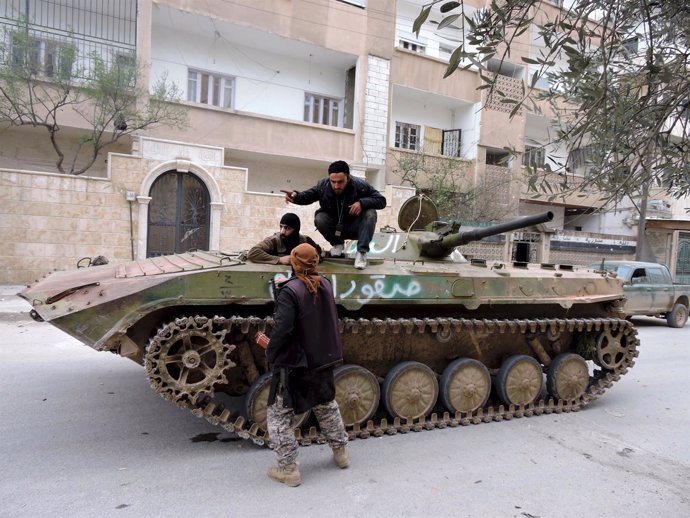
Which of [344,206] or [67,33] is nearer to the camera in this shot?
[344,206]

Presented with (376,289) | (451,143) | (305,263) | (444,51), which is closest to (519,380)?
(376,289)

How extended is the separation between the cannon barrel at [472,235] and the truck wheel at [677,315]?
377 inches

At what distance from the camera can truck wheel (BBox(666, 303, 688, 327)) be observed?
502 inches

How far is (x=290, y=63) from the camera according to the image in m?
18.2

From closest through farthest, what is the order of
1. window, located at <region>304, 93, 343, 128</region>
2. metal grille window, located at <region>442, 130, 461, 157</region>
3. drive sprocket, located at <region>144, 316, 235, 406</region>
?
drive sprocket, located at <region>144, 316, 235, 406</region>
window, located at <region>304, 93, 343, 128</region>
metal grille window, located at <region>442, 130, 461, 157</region>

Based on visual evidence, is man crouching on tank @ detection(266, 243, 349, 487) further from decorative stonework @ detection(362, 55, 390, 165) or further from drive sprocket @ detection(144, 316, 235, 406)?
decorative stonework @ detection(362, 55, 390, 165)

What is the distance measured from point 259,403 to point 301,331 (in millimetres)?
1041

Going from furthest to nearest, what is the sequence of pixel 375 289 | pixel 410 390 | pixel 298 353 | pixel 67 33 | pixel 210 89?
pixel 210 89, pixel 67 33, pixel 410 390, pixel 375 289, pixel 298 353

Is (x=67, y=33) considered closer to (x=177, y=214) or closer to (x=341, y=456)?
(x=177, y=214)

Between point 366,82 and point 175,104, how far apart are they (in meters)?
6.57

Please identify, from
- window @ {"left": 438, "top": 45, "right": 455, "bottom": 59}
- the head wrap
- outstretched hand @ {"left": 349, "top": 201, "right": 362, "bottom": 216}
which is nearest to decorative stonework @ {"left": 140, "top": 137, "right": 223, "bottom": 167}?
outstretched hand @ {"left": 349, "top": 201, "right": 362, "bottom": 216}

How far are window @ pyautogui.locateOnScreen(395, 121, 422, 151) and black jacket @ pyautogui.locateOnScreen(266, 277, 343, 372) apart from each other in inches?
681

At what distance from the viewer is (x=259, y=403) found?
4.38 metres

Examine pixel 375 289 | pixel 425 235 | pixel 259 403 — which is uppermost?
pixel 425 235
